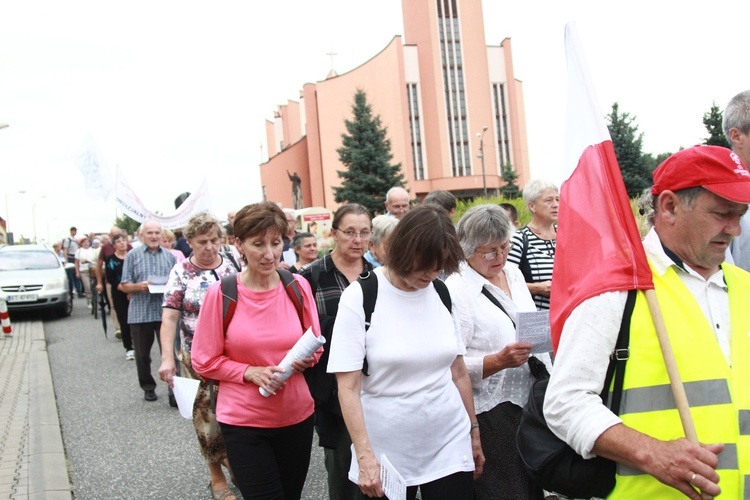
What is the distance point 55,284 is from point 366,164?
1196 inches

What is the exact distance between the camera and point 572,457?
6.68ft

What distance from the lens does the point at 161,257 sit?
8.12 metres

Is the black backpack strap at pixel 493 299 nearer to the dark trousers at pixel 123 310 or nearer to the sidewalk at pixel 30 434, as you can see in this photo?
the sidewalk at pixel 30 434

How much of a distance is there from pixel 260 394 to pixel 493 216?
60.5 inches

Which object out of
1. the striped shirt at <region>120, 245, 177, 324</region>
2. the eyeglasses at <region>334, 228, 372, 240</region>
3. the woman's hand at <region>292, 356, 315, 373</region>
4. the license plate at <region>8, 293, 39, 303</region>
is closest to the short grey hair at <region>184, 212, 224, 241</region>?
the eyeglasses at <region>334, 228, 372, 240</region>

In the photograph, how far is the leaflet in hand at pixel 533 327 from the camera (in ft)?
10.4

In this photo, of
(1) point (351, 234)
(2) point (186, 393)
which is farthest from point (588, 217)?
(2) point (186, 393)

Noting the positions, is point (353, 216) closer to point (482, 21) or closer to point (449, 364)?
point (449, 364)

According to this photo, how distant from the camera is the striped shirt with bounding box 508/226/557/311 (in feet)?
16.1

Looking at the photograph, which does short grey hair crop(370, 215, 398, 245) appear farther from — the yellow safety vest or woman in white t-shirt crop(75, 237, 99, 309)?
woman in white t-shirt crop(75, 237, 99, 309)

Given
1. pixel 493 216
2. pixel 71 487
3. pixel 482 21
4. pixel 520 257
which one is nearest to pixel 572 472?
pixel 493 216

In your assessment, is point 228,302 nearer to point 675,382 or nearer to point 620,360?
point 620,360

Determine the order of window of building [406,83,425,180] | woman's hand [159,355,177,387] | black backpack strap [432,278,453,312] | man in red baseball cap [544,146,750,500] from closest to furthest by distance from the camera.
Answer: man in red baseball cap [544,146,750,500], black backpack strap [432,278,453,312], woman's hand [159,355,177,387], window of building [406,83,425,180]

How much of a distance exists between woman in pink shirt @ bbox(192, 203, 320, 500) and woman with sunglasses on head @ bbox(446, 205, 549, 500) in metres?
0.83
